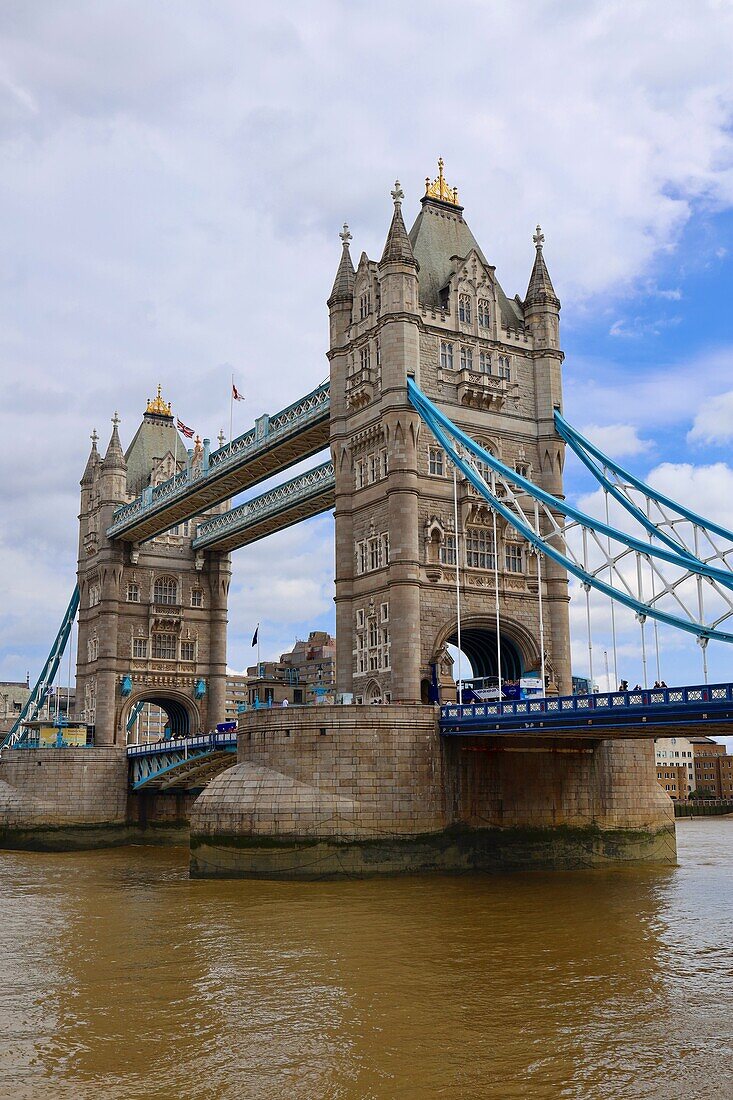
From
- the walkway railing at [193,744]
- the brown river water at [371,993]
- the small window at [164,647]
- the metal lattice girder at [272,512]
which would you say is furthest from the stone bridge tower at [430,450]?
the small window at [164,647]

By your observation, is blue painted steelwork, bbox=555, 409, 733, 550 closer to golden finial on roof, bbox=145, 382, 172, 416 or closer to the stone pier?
the stone pier

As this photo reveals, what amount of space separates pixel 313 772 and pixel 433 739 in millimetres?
4674

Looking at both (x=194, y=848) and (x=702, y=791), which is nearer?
(x=194, y=848)

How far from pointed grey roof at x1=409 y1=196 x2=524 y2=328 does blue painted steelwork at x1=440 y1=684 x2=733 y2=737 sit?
1981 centimetres

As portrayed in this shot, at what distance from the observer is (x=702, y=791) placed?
133m

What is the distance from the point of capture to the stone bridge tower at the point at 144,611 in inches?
2859

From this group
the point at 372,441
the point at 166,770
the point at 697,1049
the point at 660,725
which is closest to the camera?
the point at 697,1049

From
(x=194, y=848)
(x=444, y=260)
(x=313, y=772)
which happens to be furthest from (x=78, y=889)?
(x=444, y=260)

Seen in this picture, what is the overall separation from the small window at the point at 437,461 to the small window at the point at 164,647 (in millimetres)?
34003

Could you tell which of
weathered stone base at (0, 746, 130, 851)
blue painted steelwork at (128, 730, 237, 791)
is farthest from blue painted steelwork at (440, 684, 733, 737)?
weathered stone base at (0, 746, 130, 851)

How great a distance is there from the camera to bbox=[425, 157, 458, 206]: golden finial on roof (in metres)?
52.5

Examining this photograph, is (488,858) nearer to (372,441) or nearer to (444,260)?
(372,441)

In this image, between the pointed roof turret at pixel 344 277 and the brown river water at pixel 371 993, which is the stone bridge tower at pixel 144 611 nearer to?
the pointed roof turret at pixel 344 277

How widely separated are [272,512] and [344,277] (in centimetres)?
1677
